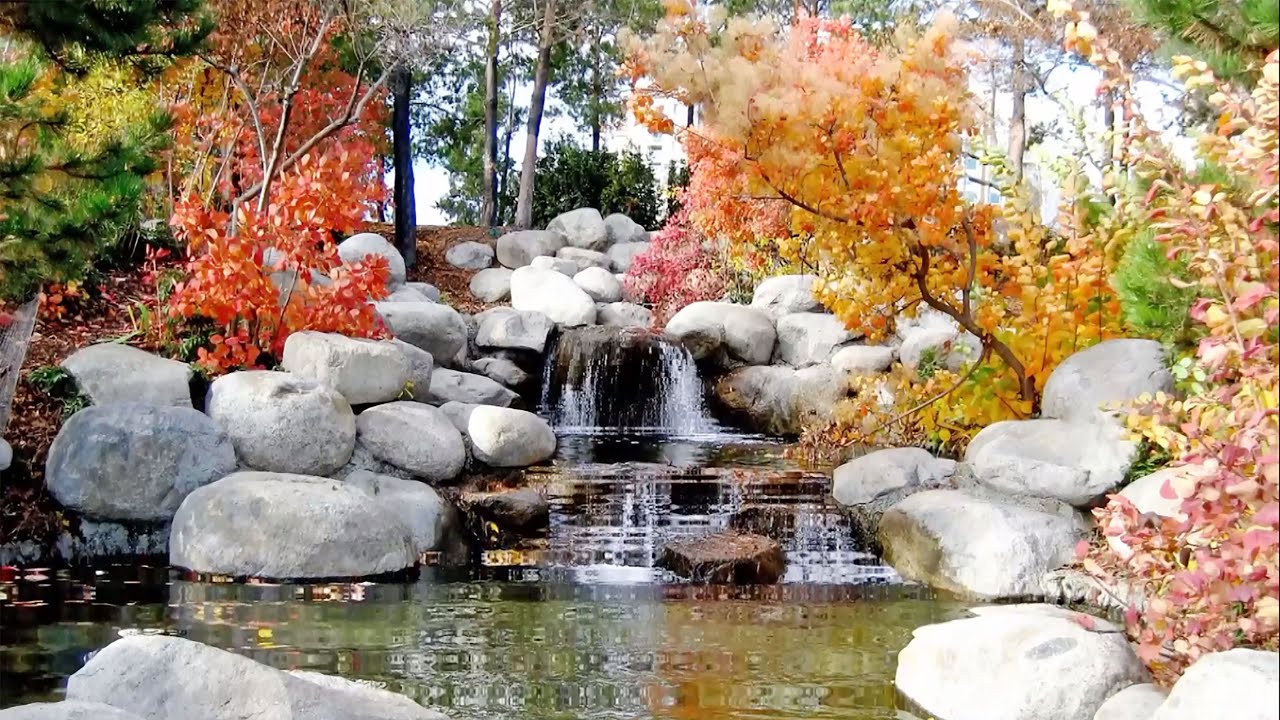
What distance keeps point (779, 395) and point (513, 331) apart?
9.25 ft

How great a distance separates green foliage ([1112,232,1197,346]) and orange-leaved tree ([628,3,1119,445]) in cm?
82

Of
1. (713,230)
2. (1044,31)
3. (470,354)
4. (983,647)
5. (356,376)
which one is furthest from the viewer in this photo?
(1044,31)

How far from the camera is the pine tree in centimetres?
314

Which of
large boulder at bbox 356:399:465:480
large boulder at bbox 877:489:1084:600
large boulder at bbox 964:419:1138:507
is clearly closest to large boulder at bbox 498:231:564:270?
large boulder at bbox 356:399:465:480

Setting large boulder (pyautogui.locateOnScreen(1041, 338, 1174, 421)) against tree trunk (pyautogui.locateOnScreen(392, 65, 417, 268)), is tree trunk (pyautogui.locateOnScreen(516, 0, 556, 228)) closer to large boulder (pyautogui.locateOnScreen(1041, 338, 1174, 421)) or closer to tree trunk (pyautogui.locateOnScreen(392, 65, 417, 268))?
tree trunk (pyautogui.locateOnScreen(392, 65, 417, 268))

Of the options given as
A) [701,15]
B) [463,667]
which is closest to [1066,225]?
[701,15]

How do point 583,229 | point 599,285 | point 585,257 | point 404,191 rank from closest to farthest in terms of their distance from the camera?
point 599,285, point 404,191, point 585,257, point 583,229

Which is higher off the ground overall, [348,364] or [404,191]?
[404,191]

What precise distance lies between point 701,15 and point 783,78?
76 centimetres

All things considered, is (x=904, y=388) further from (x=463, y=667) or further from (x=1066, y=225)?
(x=463, y=667)

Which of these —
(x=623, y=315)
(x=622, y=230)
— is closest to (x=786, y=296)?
(x=623, y=315)

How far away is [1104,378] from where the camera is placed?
22.9ft

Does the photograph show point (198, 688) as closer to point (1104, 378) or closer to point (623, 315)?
point (1104, 378)

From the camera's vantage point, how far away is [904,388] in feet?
28.9
